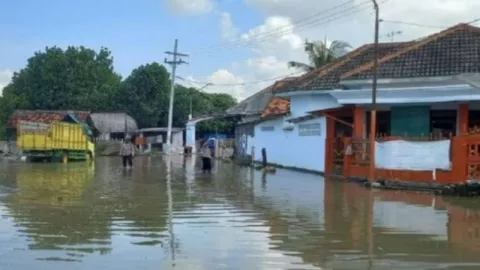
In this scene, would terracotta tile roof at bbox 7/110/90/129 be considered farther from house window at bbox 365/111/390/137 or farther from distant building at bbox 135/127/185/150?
house window at bbox 365/111/390/137

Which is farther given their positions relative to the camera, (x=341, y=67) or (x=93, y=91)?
(x=93, y=91)

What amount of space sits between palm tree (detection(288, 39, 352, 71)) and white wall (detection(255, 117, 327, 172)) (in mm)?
5375

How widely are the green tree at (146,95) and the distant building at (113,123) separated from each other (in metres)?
1.36

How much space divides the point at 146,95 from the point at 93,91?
34.0ft

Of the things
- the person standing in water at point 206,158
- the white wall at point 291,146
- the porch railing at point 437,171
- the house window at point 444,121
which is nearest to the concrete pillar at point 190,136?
the white wall at point 291,146

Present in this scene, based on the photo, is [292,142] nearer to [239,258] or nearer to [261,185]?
[261,185]

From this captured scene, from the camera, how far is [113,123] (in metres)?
63.1

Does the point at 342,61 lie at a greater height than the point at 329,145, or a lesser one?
greater

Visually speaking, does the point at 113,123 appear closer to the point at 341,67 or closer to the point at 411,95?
the point at 341,67

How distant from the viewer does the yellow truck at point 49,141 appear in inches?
1529

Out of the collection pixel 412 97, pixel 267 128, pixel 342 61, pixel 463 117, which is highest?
pixel 342 61

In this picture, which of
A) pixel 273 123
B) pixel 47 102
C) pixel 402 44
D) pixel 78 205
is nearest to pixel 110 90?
pixel 47 102

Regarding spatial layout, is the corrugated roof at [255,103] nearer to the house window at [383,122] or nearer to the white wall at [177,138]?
the white wall at [177,138]

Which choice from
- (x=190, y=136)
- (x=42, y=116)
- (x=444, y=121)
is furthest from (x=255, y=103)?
(x=444, y=121)
